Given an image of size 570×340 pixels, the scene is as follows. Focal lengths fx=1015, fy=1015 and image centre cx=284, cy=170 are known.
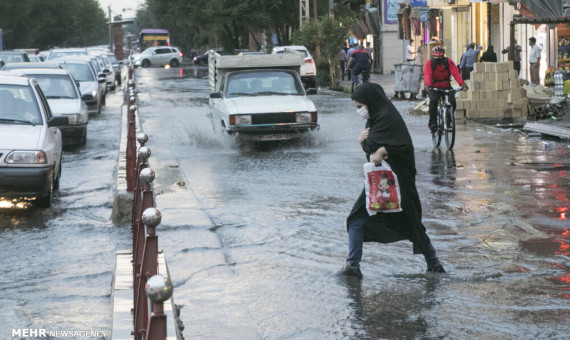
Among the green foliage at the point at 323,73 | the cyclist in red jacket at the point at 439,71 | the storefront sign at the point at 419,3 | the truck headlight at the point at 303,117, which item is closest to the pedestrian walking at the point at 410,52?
the green foliage at the point at 323,73

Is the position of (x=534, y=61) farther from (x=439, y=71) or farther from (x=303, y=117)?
(x=439, y=71)

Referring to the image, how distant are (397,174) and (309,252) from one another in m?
1.52

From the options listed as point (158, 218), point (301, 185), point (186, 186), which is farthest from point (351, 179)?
point (158, 218)

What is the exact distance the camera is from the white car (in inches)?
701

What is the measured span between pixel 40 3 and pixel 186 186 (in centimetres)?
8726

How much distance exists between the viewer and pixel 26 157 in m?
11.6

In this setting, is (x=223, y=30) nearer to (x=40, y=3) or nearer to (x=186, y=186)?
(x=40, y=3)

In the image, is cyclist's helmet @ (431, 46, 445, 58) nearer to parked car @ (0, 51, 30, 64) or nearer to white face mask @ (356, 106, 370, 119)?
white face mask @ (356, 106, 370, 119)

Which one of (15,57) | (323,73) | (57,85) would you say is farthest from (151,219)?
(323,73)

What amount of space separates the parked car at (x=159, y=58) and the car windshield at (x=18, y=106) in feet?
230

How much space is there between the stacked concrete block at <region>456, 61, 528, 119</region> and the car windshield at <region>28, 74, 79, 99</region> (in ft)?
27.9

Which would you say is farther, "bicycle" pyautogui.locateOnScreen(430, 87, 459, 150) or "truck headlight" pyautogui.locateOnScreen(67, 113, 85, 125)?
"truck headlight" pyautogui.locateOnScreen(67, 113, 85, 125)

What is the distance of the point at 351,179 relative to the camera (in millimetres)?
13609

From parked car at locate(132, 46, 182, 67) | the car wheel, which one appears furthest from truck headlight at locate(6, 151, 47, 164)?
parked car at locate(132, 46, 182, 67)
